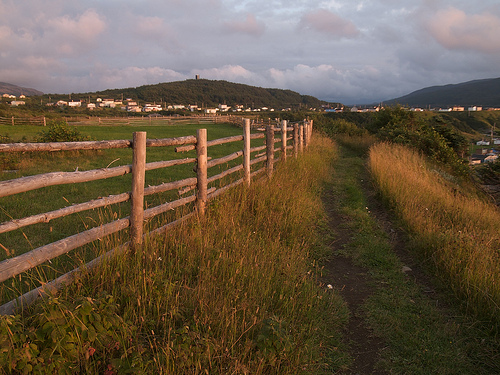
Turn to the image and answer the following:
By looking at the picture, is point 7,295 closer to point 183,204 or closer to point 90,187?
point 183,204

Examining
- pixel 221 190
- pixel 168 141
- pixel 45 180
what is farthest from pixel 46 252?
pixel 221 190

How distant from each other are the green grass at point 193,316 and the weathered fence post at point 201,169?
408 mm

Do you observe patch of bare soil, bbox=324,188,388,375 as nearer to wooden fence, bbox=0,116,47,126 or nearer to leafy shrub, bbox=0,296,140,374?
leafy shrub, bbox=0,296,140,374

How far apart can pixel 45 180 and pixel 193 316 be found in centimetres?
159

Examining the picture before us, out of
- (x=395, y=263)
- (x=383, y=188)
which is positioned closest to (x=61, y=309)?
(x=395, y=263)

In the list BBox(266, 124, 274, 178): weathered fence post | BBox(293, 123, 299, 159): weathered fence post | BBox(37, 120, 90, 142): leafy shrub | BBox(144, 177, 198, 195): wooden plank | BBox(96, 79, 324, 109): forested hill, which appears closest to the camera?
BBox(144, 177, 198, 195): wooden plank

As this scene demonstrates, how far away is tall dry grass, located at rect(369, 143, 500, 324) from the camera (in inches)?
145

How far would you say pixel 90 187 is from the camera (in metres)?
7.93

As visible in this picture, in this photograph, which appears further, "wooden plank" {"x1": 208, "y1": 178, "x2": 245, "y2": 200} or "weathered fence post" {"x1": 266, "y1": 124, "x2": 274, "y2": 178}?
"weathered fence post" {"x1": 266, "y1": 124, "x2": 274, "y2": 178}

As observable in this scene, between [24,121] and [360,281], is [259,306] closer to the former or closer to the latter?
[360,281]

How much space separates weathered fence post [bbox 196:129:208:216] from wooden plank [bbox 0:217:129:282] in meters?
1.41

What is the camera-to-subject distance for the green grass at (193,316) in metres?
2.20

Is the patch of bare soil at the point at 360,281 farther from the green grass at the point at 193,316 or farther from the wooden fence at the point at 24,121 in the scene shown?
the wooden fence at the point at 24,121

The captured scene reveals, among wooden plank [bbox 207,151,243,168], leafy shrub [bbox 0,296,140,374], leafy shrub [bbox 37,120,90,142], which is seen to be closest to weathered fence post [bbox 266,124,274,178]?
wooden plank [bbox 207,151,243,168]
